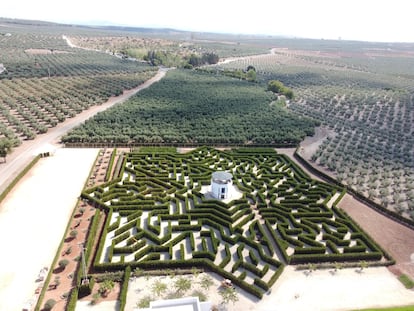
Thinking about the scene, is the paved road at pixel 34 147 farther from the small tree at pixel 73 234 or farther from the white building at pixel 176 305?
the white building at pixel 176 305

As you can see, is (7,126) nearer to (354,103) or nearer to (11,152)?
(11,152)

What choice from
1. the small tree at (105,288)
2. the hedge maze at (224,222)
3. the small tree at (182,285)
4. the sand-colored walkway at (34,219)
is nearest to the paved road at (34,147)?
the sand-colored walkway at (34,219)

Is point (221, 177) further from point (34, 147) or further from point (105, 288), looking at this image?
point (34, 147)

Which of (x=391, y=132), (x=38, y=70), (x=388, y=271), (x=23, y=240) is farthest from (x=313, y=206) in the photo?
(x=38, y=70)

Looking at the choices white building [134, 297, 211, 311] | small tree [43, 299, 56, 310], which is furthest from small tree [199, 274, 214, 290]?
small tree [43, 299, 56, 310]

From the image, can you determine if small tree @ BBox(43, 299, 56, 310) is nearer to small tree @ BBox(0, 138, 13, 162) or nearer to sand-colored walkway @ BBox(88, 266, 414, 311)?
sand-colored walkway @ BBox(88, 266, 414, 311)

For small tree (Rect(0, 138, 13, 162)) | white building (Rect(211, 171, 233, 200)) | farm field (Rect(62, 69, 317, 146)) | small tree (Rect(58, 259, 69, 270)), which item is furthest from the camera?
farm field (Rect(62, 69, 317, 146))
